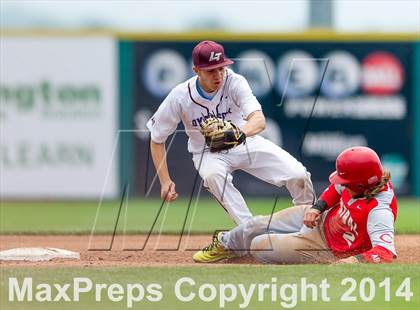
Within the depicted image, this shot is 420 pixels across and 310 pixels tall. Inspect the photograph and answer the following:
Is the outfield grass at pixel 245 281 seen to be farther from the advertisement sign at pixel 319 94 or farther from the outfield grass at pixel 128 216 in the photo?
the advertisement sign at pixel 319 94

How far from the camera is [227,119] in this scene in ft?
30.1

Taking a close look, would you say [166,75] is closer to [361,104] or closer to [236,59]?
[236,59]

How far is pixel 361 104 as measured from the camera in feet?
55.6

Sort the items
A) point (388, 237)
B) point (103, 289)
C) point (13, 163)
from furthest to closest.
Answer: point (13, 163) < point (388, 237) < point (103, 289)

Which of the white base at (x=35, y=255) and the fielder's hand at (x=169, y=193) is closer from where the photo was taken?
the white base at (x=35, y=255)

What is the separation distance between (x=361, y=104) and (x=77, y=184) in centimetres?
475

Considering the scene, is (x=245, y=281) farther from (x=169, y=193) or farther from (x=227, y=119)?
(x=227, y=119)

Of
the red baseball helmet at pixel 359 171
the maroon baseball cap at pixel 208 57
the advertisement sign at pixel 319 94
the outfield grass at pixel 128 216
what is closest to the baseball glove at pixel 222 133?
the maroon baseball cap at pixel 208 57

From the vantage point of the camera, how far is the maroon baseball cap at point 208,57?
334 inches

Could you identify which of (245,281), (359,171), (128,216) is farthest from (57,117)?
(245,281)

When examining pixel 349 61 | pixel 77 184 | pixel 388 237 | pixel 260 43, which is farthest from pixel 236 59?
pixel 388 237

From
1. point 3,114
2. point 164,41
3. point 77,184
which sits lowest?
point 77,184

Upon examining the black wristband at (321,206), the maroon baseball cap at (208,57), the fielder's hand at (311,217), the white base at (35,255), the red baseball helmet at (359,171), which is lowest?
the white base at (35,255)

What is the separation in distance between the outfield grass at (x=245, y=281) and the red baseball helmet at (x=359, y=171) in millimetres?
614
